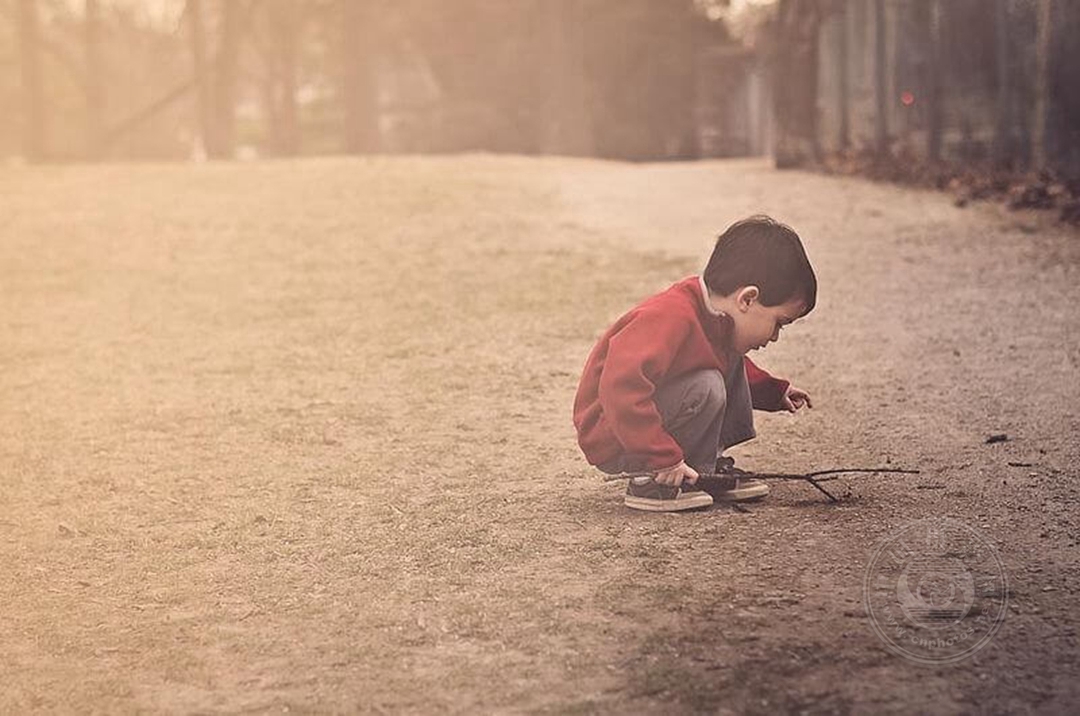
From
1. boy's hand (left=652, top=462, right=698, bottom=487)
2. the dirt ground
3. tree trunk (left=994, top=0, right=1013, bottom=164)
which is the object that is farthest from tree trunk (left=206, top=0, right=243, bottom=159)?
boy's hand (left=652, top=462, right=698, bottom=487)

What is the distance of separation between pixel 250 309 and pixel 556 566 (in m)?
5.31

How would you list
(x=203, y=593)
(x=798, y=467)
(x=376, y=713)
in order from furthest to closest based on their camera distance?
(x=798, y=467)
(x=203, y=593)
(x=376, y=713)

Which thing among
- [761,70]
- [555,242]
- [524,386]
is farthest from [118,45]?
[524,386]

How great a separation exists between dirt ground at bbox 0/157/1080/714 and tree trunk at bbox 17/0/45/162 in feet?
32.2

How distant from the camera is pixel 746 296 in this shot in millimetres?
3881

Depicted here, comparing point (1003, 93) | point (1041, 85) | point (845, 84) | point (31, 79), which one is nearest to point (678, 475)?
point (1041, 85)

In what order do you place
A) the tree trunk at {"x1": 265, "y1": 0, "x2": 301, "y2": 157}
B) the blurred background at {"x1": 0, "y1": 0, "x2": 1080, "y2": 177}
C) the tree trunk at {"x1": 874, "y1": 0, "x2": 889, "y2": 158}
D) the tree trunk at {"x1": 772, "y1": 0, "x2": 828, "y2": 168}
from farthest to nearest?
1. the tree trunk at {"x1": 265, "y1": 0, "x2": 301, "y2": 157}
2. the tree trunk at {"x1": 772, "y1": 0, "x2": 828, "y2": 168}
3. the tree trunk at {"x1": 874, "y1": 0, "x2": 889, "y2": 158}
4. the blurred background at {"x1": 0, "y1": 0, "x2": 1080, "y2": 177}

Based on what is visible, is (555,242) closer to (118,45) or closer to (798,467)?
(798,467)

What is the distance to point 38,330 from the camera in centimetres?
826

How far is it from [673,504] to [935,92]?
9376mm

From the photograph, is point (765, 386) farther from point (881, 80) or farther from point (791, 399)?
point (881, 80)

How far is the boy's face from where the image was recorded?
3887mm

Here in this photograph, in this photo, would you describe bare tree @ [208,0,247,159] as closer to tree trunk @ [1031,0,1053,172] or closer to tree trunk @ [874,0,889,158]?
tree trunk @ [874,0,889,158]

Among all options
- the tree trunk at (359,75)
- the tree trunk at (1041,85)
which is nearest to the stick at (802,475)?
the tree trunk at (1041,85)
